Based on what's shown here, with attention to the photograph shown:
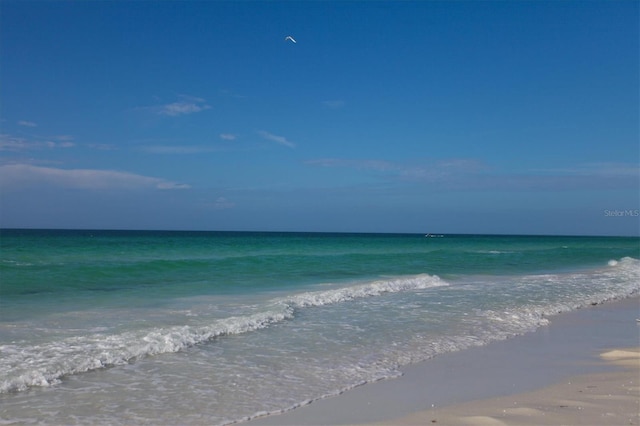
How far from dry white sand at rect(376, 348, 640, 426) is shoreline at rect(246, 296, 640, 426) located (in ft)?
0.11

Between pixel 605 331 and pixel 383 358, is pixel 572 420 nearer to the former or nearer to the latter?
pixel 383 358

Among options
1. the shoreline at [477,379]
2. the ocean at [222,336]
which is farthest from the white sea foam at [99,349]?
the shoreline at [477,379]

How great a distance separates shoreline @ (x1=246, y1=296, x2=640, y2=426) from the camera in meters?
5.44

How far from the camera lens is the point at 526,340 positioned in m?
9.40

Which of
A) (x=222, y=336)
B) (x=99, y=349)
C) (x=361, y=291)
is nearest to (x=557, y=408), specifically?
(x=222, y=336)

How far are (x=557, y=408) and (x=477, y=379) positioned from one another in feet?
4.57

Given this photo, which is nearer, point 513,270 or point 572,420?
point 572,420

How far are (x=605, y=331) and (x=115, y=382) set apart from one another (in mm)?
8991

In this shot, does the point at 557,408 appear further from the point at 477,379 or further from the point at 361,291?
the point at 361,291

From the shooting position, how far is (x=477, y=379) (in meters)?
6.85

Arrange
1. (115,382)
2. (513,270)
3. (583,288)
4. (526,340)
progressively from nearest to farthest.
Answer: (115,382) → (526,340) → (583,288) → (513,270)

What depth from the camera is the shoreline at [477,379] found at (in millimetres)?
5438

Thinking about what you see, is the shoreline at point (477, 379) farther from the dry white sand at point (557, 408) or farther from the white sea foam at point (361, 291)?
the white sea foam at point (361, 291)

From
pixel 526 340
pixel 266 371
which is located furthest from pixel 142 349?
pixel 526 340
